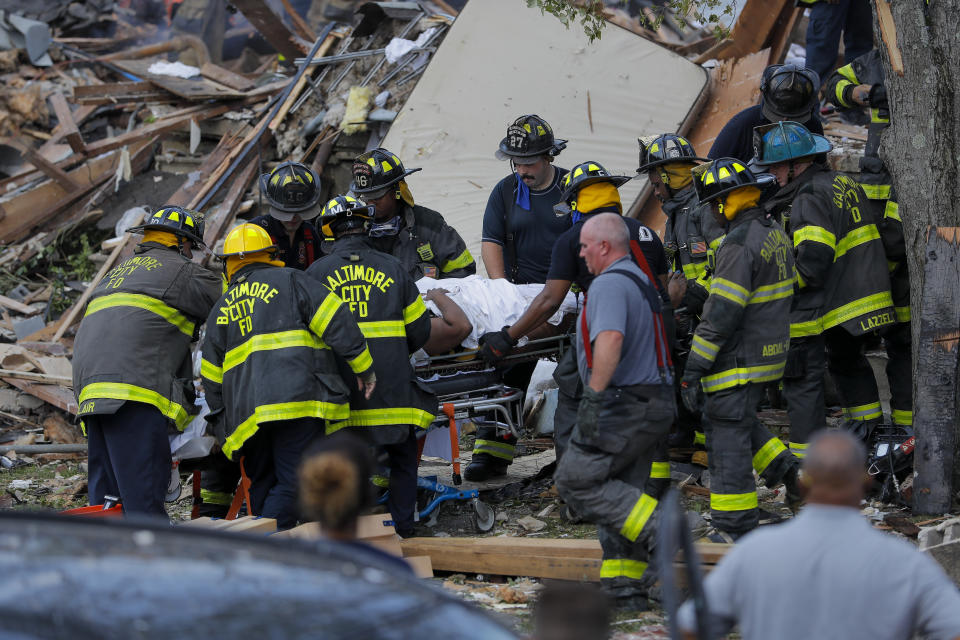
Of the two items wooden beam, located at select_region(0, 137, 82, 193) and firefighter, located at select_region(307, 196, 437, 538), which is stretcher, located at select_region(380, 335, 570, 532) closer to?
firefighter, located at select_region(307, 196, 437, 538)

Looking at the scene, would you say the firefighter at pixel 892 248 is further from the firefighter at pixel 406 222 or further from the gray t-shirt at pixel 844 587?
the gray t-shirt at pixel 844 587

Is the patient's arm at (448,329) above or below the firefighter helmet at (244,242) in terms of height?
below

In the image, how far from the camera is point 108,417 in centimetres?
556

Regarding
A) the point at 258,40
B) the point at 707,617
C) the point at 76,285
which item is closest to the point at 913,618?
the point at 707,617

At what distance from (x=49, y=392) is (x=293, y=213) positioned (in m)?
3.74

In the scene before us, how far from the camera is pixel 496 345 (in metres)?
5.86

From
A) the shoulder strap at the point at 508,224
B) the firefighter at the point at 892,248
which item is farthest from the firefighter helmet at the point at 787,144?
the shoulder strap at the point at 508,224

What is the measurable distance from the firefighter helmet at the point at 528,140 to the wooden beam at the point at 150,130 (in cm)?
747


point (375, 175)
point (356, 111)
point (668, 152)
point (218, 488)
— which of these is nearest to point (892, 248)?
point (668, 152)

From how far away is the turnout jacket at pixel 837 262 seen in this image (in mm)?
5961

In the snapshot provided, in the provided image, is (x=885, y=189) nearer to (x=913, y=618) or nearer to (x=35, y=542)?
(x=913, y=618)

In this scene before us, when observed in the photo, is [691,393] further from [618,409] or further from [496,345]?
[496,345]

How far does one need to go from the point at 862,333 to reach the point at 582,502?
8.00ft

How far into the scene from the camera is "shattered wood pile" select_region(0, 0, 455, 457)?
35.8ft
